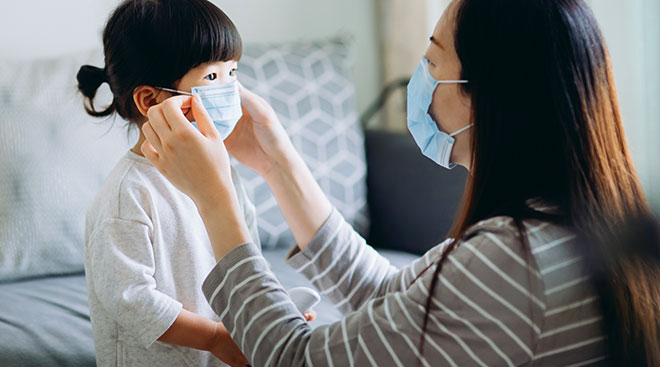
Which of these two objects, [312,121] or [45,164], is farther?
[312,121]

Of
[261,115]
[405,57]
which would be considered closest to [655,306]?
[261,115]

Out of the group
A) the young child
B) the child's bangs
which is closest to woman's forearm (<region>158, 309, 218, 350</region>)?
the young child

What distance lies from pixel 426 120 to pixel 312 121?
36.2 inches

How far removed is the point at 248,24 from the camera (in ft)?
7.02

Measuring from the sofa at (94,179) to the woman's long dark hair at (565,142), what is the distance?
698 millimetres

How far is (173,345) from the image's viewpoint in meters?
1.07

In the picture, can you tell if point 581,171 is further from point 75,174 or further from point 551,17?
point 75,174

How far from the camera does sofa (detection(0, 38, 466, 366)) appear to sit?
4.53ft

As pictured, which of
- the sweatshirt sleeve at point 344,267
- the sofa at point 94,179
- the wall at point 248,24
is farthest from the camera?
the wall at point 248,24

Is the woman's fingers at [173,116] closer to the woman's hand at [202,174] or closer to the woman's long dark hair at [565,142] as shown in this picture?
the woman's hand at [202,174]

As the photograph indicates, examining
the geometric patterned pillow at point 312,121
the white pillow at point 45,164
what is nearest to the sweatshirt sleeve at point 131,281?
the white pillow at point 45,164

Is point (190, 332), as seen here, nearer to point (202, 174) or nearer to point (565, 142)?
point (202, 174)

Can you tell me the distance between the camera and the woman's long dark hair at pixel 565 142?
79 cm

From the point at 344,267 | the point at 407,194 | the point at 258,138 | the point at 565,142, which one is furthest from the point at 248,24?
the point at 565,142
